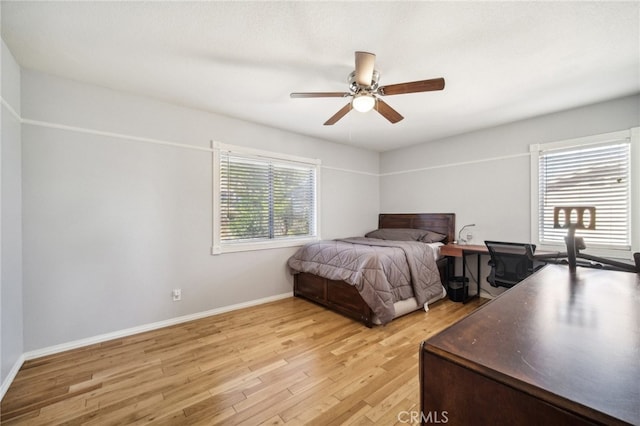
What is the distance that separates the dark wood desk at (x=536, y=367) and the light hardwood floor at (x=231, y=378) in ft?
3.98

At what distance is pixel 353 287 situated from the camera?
9.78ft

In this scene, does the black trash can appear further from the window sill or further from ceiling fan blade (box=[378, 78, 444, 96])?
ceiling fan blade (box=[378, 78, 444, 96])

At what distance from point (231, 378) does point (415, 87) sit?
264 centimetres

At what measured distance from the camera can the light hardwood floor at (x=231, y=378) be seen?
5.34 feet

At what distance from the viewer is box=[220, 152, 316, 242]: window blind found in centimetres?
338

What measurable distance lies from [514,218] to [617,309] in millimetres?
3103

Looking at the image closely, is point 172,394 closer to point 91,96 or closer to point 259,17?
point 259,17

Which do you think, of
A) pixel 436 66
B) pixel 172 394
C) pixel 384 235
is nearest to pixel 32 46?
pixel 172 394

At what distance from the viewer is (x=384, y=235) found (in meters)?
4.57

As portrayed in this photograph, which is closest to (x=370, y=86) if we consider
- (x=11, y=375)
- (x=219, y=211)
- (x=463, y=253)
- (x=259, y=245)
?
(x=219, y=211)

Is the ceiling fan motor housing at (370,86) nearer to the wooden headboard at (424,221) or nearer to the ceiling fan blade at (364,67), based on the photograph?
the ceiling fan blade at (364,67)

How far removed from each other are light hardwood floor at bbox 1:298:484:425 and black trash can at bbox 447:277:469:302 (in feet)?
3.16

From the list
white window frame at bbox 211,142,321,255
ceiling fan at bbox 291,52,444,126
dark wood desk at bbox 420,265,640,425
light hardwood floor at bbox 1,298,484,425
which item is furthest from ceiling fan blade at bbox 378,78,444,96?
light hardwood floor at bbox 1,298,484,425

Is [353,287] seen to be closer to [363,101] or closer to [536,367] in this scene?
[363,101]
